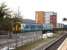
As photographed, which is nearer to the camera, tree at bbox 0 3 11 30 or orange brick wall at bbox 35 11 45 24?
tree at bbox 0 3 11 30

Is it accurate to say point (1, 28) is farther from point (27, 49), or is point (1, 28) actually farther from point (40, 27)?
point (40, 27)

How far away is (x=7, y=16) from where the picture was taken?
5338 centimetres

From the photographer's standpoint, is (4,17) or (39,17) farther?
(39,17)

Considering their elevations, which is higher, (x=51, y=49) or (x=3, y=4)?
(x=3, y=4)

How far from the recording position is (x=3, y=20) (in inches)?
1966

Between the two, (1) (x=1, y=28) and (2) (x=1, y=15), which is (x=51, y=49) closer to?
(1) (x=1, y=28)

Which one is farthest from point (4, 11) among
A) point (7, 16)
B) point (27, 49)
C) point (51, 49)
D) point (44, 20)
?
point (44, 20)

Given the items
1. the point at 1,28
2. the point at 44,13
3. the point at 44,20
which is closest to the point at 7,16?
the point at 1,28

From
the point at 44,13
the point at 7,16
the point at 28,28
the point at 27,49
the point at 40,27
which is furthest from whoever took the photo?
the point at 44,13

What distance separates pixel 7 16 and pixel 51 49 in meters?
25.0

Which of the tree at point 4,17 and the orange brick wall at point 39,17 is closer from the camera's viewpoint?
the tree at point 4,17

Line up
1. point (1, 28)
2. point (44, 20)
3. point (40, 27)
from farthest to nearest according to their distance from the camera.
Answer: point (44, 20) → point (40, 27) → point (1, 28)

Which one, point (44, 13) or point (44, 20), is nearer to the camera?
point (44, 20)

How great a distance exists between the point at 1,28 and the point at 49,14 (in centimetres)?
7965
